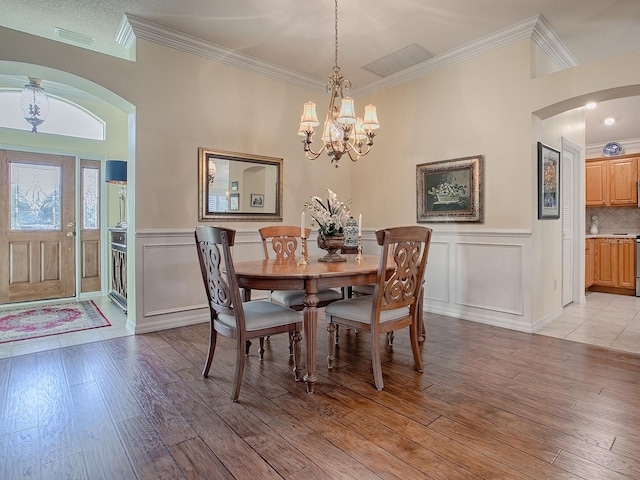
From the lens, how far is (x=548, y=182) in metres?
3.71

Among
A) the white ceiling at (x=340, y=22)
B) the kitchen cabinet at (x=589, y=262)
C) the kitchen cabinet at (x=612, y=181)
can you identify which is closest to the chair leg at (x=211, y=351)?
the white ceiling at (x=340, y=22)

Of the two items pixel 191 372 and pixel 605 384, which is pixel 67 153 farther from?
Answer: pixel 605 384

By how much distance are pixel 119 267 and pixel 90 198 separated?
1440 millimetres

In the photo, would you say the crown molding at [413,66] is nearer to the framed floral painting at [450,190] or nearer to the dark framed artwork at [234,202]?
the framed floral painting at [450,190]

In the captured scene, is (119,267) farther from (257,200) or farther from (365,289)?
(365,289)

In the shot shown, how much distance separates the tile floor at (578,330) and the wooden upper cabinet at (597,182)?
2.19m

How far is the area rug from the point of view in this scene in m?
3.40

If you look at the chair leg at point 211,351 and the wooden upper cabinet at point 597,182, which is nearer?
the chair leg at point 211,351

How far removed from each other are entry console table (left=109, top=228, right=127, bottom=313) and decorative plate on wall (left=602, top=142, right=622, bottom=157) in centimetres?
798

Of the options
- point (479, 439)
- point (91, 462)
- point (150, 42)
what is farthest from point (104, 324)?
point (479, 439)

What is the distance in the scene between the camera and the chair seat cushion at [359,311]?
7.61ft

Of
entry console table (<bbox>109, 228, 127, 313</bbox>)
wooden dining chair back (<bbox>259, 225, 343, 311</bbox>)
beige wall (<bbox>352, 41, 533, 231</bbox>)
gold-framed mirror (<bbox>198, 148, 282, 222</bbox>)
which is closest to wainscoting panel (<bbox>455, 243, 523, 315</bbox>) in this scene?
beige wall (<bbox>352, 41, 533, 231</bbox>)

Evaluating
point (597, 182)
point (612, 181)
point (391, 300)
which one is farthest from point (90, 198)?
point (612, 181)

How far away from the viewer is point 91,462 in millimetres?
1547
